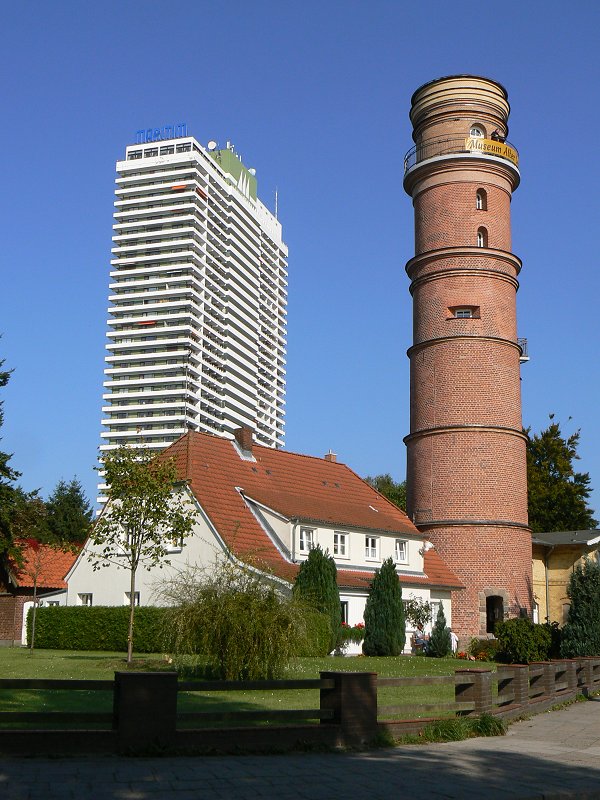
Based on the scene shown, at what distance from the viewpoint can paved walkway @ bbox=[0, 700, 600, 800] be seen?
838cm

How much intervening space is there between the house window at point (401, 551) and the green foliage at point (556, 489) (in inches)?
789

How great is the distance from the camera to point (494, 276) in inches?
1532

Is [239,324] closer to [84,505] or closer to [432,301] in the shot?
[84,505]

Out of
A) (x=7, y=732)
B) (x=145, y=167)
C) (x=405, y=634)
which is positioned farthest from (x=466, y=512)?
(x=145, y=167)

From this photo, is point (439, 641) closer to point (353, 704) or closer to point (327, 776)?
point (353, 704)

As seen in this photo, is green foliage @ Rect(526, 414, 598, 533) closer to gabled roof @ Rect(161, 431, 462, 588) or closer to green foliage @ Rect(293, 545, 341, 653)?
gabled roof @ Rect(161, 431, 462, 588)

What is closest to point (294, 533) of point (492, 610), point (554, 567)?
point (492, 610)

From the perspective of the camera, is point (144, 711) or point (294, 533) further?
point (294, 533)

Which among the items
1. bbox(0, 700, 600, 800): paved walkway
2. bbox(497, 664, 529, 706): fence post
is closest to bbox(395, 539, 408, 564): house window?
bbox(497, 664, 529, 706): fence post

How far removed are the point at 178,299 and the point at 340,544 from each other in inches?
4219

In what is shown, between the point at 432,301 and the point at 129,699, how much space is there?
1217 inches

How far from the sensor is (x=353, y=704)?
11609mm

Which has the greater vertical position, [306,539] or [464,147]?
[464,147]

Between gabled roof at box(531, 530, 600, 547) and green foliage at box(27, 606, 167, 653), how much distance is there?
23.2 m
